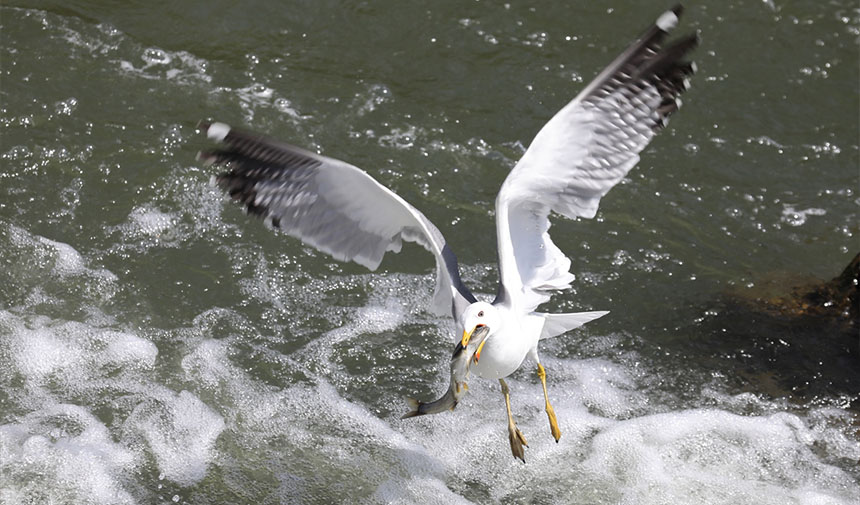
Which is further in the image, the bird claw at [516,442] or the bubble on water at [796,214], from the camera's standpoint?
the bubble on water at [796,214]

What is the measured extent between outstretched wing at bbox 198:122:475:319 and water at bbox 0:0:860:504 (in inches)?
29.9

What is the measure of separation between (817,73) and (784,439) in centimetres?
345

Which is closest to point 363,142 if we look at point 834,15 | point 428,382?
point 428,382

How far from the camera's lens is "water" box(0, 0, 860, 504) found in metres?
4.37

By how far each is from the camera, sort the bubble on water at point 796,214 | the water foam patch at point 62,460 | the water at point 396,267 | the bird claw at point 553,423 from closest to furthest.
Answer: the water foam patch at point 62,460
the bird claw at point 553,423
the water at point 396,267
the bubble on water at point 796,214

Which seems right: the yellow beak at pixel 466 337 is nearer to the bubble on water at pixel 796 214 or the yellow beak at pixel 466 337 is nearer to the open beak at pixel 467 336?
the open beak at pixel 467 336

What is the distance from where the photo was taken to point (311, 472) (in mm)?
4281

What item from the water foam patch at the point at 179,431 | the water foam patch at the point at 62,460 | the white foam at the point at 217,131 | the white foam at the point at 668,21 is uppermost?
the white foam at the point at 668,21

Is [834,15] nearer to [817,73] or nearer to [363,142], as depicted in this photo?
[817,73]

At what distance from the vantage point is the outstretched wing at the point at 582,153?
12.7 ft

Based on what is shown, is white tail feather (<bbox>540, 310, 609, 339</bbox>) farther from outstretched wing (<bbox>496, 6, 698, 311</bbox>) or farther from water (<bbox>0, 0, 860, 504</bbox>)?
water (<bbox>0, 0, 860, 504</bbox>)

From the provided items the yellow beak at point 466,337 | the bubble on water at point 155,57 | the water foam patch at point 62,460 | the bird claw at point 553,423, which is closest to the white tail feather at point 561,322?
the bird claw at point 553,423

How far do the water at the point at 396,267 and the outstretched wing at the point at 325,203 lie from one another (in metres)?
0.76

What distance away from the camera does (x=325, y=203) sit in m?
4.25
